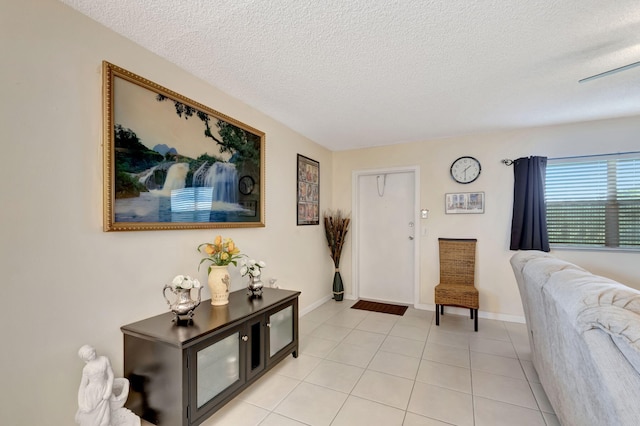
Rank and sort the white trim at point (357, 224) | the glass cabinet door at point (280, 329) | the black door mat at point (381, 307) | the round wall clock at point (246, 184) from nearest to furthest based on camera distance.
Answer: the glass cabinet door at point (280, 329) < the round wall clock at point (246, 184) < the black door mat at point (381, 307) < the white trim at point (357, 224)

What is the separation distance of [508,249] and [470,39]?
2.72 metres

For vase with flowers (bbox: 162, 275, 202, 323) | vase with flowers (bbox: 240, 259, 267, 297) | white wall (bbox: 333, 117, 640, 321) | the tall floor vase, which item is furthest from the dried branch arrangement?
vase with flowers (bbox: 162, 275, 202, 323)

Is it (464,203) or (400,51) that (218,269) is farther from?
(464,203)

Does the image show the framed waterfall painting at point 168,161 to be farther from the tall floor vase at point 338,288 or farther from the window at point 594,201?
the window at point 594,201

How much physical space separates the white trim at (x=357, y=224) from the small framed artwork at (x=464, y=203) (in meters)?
0.41

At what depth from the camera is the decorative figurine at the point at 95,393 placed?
139 centimetres

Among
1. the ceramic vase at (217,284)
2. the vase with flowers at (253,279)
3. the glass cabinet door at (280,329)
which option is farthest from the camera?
the vase with flowers at (253,279)

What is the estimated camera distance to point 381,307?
3.99m

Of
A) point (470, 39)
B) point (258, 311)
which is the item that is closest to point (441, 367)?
point (258, 311)

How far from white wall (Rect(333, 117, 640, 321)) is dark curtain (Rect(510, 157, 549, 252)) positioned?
12 centimetres

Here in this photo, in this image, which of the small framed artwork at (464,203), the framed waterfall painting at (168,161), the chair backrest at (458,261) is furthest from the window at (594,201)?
the framed waterfall painting at (168,161)

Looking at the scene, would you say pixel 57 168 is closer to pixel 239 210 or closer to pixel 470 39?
pixel 239 210

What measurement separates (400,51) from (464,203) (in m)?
2.47

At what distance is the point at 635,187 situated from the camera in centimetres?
300
